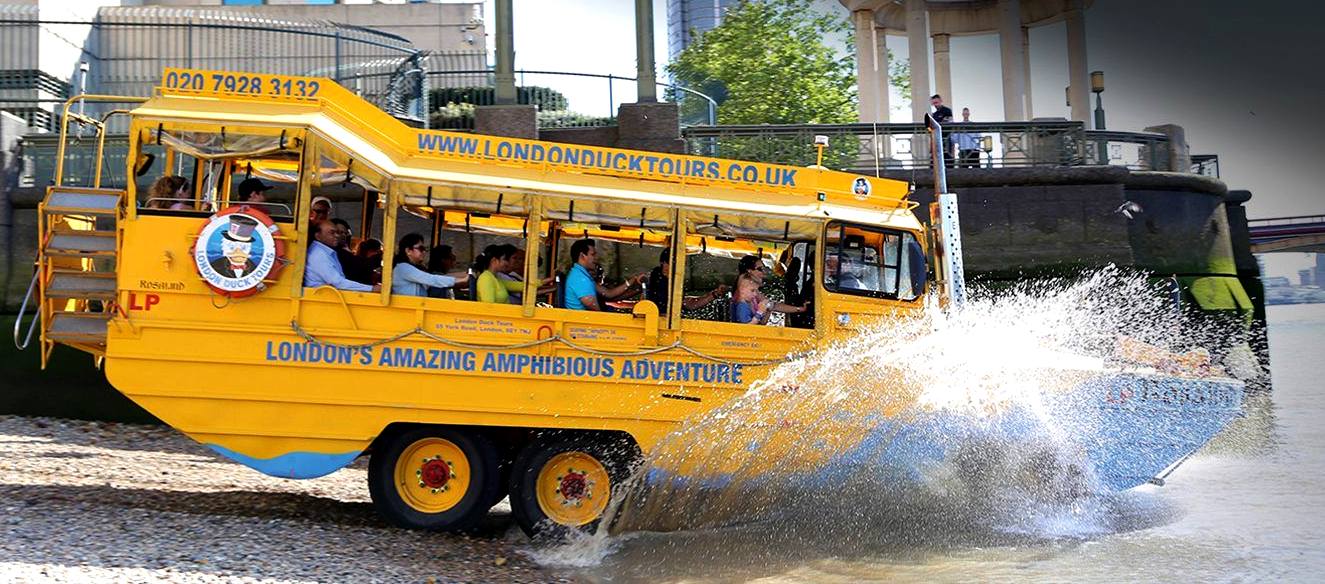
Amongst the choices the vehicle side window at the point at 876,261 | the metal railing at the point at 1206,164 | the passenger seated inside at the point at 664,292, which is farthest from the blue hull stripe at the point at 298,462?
the metal railing at the point at 1206,164

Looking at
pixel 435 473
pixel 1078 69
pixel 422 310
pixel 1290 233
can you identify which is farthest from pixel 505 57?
pixel 1290 233

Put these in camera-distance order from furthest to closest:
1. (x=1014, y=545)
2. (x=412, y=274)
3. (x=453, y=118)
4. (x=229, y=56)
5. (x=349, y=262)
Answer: (x=229, y=56), (x=453, y=118), (x=1014, y=545), (x=349, y=262), (x=412, y=274)

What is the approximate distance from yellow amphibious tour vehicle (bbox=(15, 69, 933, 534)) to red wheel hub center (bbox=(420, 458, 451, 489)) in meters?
0.01

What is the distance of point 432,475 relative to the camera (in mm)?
8891

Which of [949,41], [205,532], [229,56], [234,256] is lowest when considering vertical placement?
[205,532]

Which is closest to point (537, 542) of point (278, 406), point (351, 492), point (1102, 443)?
point (278, 406)

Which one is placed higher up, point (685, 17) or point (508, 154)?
point (685, 17)

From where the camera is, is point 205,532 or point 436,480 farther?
point 436,480

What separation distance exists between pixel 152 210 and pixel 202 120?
73cm

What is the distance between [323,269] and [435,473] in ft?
5.62

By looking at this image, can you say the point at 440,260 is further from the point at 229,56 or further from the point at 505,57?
the point at 229,56

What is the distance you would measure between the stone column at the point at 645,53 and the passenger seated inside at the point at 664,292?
258 inches

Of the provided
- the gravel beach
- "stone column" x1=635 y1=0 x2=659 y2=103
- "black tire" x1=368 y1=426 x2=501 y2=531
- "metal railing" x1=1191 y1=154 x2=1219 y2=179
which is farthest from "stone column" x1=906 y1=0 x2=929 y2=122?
"black tire" x1=368 y1=426 x2=501 y2=531

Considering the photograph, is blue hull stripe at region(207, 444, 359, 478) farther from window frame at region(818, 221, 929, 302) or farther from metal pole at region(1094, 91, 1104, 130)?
metal pole at region(1094, 91, 1104, 130)
